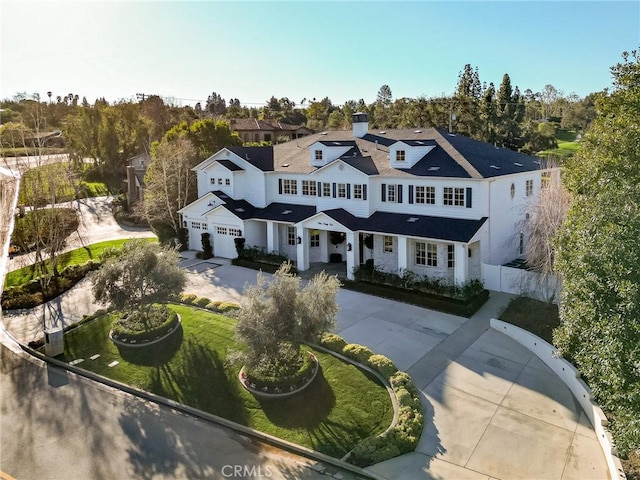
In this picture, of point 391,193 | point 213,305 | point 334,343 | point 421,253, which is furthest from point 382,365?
point 391,193

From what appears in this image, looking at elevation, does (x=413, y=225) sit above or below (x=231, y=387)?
above

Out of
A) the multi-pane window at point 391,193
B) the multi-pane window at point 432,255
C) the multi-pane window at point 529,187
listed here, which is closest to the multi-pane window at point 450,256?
the multi-pane window at point 432,255

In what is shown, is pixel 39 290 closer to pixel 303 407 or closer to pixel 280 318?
pixel 280 318

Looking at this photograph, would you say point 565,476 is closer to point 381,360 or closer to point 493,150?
point 381,360

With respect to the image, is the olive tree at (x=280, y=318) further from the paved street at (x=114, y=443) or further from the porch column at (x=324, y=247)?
the porch column at (x=324, y=247)

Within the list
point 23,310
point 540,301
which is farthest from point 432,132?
point 23,310

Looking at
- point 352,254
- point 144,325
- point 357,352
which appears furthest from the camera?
point 352,254
